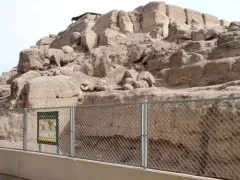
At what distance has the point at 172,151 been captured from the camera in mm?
11570

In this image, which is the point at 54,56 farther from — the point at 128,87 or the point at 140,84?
the point at 140,84

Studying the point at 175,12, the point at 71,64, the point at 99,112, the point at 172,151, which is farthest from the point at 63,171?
the point at 175,12

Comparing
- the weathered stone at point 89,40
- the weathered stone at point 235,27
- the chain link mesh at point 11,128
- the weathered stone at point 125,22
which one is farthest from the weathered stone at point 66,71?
the weathered stone at point 235,27

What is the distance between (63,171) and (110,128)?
21.6 feet

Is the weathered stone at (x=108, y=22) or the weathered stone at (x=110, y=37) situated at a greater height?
the weathered stone at (x=108, y=22)

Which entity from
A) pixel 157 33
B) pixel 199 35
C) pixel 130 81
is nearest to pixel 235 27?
pixel 199 35

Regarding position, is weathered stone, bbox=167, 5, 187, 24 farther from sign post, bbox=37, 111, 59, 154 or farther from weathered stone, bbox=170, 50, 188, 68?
sign post, bbox=37, 111, 59, 154

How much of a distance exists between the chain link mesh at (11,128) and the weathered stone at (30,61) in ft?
26.1

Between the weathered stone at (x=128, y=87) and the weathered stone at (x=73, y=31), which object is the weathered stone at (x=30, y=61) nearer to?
the weathered stone at (x=73, y=31)

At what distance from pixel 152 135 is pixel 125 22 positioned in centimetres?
1583

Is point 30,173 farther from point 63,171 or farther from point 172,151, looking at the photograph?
point 172,151

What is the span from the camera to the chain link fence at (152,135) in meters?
8.57

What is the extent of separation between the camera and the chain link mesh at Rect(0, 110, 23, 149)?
1420 cm

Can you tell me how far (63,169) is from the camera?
299 inches
